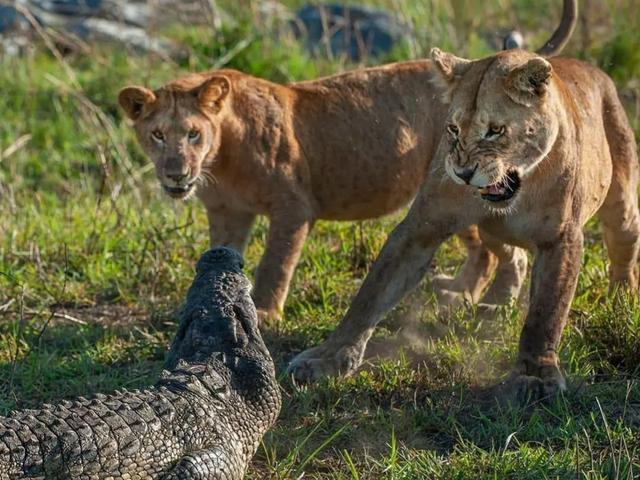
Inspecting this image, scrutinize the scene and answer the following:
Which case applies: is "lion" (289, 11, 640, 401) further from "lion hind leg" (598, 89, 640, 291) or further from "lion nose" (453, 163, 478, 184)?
"lion hind leg" (598, 89, 640, 291)

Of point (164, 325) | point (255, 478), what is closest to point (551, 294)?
point (255, 478)

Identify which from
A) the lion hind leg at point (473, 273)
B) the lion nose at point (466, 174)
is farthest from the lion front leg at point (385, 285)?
the lion hind leg at point (473, 273)

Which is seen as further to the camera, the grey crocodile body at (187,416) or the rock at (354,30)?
the rock at (354,30)

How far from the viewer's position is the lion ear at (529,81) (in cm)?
515

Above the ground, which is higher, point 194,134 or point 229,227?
point 194,134

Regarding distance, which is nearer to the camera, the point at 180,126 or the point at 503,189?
the point at 503,189

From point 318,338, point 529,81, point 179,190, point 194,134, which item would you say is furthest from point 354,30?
point 529,81

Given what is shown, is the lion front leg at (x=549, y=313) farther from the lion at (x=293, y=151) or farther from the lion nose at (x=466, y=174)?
the lion at (x=293, y=151)

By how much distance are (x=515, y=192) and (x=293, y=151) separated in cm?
201

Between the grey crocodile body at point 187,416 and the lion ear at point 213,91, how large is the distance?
1.70 meters

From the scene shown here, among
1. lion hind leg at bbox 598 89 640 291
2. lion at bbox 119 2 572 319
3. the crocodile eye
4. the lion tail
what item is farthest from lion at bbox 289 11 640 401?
the crocodile eye

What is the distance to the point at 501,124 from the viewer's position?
5.21m

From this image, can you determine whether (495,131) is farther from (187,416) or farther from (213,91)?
(213,91)

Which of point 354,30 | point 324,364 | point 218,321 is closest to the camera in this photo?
Answer: point 218,321
